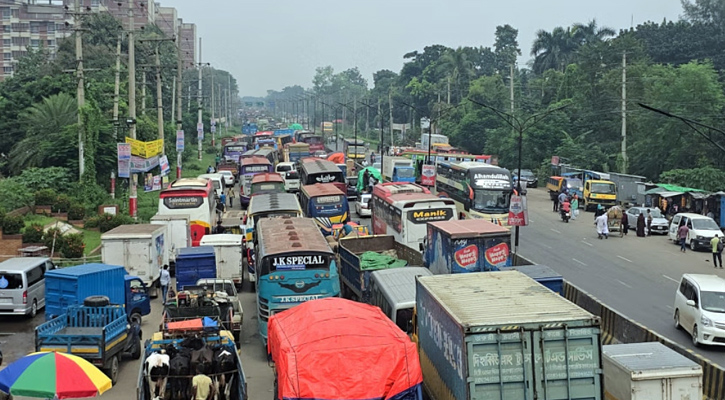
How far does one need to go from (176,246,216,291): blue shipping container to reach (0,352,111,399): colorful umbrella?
1281cm

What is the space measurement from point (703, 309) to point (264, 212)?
640 inches

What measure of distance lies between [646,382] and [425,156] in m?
60.2

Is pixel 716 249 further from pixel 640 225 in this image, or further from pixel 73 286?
pixel 73 286

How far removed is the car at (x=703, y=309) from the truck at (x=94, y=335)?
13123 millimetres

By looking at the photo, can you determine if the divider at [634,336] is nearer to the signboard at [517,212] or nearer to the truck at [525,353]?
the truck at [525,353]

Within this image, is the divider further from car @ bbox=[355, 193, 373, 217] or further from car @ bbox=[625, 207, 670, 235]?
car @ bbox=[355, 193, 373, 217]

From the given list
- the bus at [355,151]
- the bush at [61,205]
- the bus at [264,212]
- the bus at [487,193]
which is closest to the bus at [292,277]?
the bus at [264,212]

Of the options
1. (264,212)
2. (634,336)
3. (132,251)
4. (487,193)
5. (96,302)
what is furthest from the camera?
(487,193)

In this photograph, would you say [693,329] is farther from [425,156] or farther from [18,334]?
[425,156]

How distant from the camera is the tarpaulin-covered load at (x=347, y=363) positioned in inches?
478

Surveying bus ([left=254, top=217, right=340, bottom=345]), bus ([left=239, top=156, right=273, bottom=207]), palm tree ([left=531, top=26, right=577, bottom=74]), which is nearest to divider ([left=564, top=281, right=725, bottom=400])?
bus ([left=254, top=217, right=340, bottom=345])

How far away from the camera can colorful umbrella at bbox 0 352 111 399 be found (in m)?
12.1

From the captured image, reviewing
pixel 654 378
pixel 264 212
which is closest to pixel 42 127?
pixel 264 212

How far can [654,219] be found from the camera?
4400 cm
